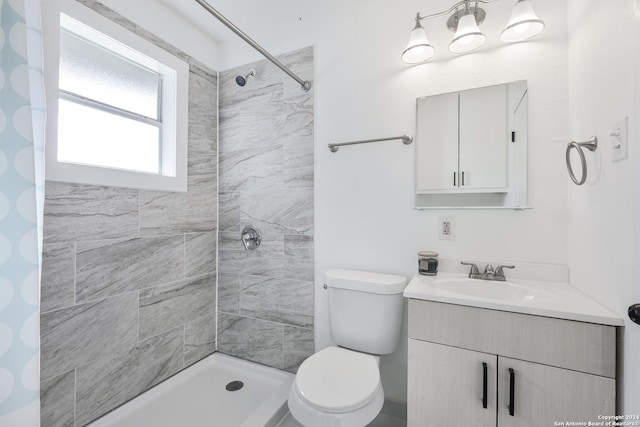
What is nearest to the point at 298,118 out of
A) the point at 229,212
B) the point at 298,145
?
the point at 298,145

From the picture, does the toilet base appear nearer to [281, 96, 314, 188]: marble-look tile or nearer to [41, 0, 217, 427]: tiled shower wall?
[41, 0, 217, 427]: tiled shower wall

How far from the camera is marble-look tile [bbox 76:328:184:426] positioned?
142 cm

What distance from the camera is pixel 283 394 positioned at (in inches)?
65.5

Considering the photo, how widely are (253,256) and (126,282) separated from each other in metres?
0.76

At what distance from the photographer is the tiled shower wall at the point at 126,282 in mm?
1327

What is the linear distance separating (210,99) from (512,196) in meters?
2.10

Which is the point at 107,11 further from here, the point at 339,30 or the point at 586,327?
the point at 586,327

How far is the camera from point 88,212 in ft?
4.73

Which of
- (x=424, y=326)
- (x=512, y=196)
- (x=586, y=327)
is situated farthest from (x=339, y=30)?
(x=586, y=327)

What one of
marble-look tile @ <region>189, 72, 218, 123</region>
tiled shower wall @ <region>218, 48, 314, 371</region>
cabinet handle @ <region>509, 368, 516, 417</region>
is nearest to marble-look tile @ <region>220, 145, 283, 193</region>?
tiled shower wall @ <region>218, 48, 314, 371</region>

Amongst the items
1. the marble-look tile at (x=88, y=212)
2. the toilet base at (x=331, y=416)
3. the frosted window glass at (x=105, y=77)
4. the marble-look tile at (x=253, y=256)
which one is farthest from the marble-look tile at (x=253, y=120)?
the toilet base at (x=331, y=416)

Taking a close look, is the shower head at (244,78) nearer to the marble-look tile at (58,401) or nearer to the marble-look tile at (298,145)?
the marble-look tile at (298,145)

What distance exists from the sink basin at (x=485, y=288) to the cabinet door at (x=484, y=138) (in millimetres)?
479

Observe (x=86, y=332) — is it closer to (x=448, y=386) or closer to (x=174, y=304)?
(x=174, y=304)
